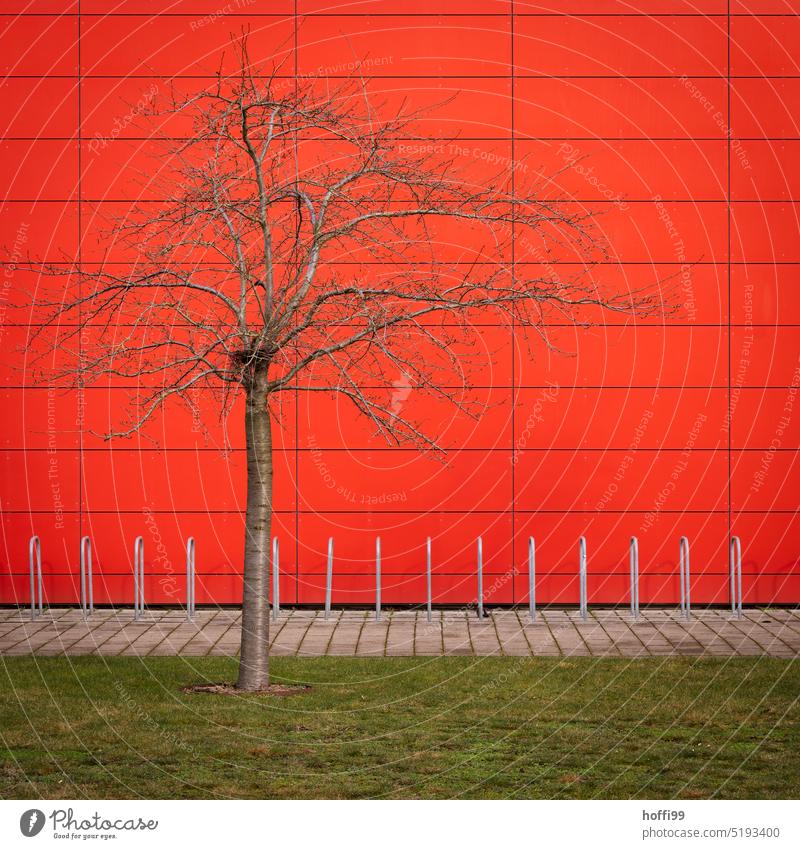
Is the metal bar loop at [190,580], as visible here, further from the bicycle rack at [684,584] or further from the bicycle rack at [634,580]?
the bicycle rack at [684,584]

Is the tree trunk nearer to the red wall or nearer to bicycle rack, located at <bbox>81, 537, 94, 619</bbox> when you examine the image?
bicycle rack, located at <bbox>81, 537, 94, 619</bbox>

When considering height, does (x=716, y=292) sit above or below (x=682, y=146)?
below

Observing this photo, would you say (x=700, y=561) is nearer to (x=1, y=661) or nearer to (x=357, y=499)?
(x=357, y=499)

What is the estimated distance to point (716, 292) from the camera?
17.1 metres

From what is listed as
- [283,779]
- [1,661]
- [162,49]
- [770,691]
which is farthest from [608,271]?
[283,779]

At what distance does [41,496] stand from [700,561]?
8.61 m

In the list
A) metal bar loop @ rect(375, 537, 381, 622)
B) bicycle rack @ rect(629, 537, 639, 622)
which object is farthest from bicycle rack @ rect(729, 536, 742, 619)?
metal bar loop @ rect(375, 537, 381, 622)

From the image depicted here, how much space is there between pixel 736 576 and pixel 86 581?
8273mm

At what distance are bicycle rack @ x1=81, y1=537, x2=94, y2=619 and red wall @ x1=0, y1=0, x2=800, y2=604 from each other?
1.06 ft

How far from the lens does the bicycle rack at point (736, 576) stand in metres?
15.6

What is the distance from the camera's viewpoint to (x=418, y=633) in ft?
47.4

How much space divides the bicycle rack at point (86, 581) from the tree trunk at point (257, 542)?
5.16 m
